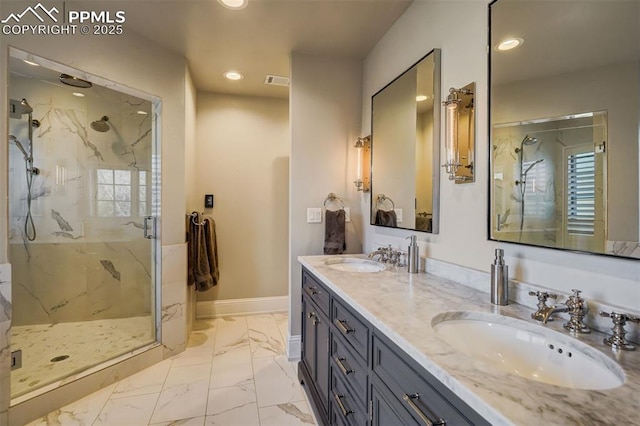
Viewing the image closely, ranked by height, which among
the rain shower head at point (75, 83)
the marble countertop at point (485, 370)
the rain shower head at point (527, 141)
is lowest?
the marble countertop at point (485, 370)

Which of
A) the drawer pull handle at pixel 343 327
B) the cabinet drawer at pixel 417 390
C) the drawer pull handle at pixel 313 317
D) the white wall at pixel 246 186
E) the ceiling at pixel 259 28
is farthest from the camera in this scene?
the white wall at pixel 246 186

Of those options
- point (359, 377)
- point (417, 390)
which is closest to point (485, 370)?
point (417, 390)

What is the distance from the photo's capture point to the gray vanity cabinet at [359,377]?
0.73 metres

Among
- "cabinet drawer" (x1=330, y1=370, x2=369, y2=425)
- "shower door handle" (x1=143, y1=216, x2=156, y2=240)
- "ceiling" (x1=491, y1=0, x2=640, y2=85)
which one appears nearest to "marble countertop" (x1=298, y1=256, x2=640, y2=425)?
"cabinet drawer" (x1=330, y1=370, x2=369, y2=425)

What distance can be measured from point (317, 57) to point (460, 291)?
205cm

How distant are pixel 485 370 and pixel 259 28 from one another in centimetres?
228

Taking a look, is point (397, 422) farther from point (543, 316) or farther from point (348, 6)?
point (348, 6)

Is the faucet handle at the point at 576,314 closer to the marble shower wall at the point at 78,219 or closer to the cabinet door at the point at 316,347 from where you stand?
the cabinet door at the point at 316,347

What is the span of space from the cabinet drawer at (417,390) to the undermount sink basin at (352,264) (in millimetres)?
942

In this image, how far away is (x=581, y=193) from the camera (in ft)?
3.01

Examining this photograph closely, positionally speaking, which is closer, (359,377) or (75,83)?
(359,377)

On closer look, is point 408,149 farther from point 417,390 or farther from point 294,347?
point 294,347

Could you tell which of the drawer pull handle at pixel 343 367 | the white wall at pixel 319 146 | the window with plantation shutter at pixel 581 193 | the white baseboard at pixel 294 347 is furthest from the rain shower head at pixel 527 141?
the white baseboard at pixel 294 347

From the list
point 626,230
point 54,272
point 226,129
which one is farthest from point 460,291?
point 54,272
